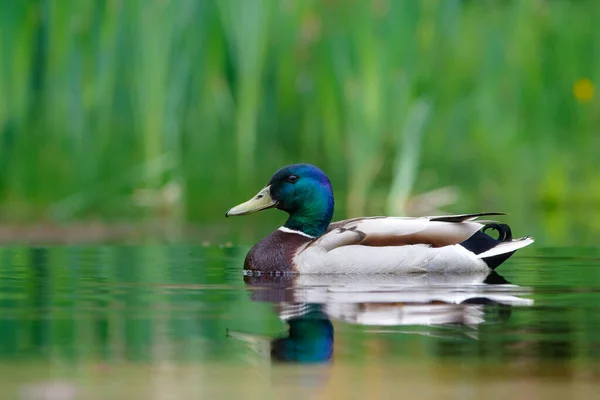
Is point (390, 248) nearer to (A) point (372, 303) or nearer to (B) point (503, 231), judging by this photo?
(B) point (503, 231)

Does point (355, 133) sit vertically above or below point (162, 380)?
above

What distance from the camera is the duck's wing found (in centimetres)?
813

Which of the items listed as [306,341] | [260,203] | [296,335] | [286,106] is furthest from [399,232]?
[286,106]

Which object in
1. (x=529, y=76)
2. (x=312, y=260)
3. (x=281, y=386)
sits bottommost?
(x=281, y=386)

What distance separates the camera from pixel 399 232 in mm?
8203

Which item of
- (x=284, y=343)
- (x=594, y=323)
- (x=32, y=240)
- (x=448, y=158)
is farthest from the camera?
(x=448, y=158)

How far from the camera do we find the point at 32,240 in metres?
10.9

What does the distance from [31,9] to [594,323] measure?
24.6 feet

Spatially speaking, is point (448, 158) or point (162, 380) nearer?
point (162, 380)

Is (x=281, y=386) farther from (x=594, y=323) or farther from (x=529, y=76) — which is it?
(x=529, y=76)

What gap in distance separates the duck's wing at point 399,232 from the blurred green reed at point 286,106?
3.11 m

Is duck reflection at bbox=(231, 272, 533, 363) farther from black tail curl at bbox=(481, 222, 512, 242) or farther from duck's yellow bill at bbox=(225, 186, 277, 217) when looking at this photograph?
duck's yellow bill at bbox=(225, 186, 277, 217)

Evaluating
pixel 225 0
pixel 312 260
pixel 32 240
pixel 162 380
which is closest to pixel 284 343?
pixel 162 380

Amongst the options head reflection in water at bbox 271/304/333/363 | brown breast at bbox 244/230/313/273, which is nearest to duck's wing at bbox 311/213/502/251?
brown breast at bbox 244/230/313/273
